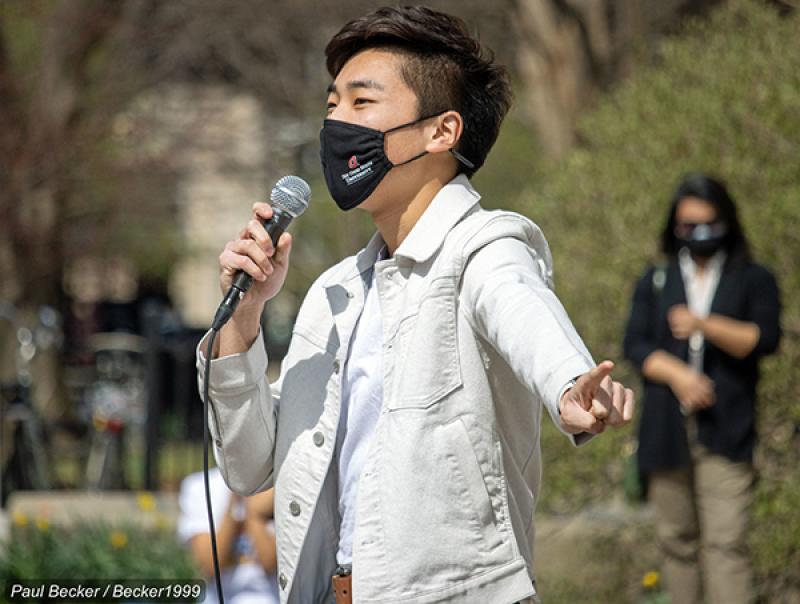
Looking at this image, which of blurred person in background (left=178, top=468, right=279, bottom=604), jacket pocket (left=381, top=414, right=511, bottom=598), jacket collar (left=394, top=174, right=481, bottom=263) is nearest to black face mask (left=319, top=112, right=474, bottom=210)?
jacket collar (left=394, top=174, right=481, bottom=263)

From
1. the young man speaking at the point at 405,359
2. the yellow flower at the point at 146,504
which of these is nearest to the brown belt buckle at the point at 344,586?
the young man speaking at the point at 405,359

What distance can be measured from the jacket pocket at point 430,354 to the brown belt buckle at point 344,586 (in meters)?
0.35

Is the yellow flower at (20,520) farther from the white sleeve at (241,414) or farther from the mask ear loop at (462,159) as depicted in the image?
the mask ear loop at (462,159)

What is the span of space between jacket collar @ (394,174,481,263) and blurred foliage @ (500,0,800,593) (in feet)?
12.2

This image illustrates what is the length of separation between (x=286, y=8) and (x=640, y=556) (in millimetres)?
7898

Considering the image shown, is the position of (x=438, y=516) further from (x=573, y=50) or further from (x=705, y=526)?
(x=573, y=50)

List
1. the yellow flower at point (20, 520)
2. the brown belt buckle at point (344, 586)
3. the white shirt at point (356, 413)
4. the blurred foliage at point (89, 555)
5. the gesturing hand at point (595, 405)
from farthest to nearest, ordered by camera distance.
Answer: the yellow flower at point (20, 520), the blurred foliage at point (89, 555), the white shirt at point (356, 413), the brown belt buckle at point (344, 586), the gesturing hand at point (595, 405)

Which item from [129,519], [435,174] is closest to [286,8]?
[129,519]

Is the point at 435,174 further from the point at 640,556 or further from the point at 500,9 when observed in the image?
the point at 500,9

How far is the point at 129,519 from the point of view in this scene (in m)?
7.42

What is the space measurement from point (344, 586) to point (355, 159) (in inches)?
33.6

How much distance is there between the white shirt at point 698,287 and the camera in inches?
240

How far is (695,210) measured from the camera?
6.11 m

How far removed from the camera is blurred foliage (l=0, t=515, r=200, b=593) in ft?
20.4
